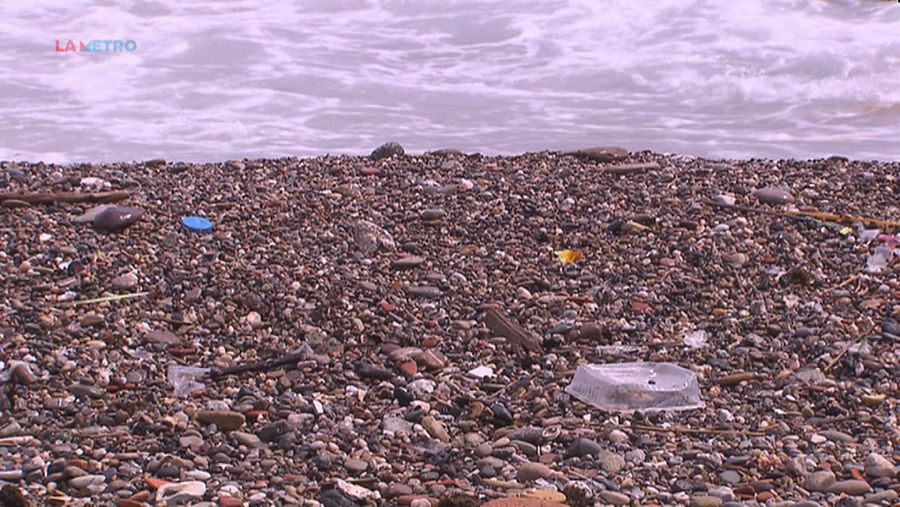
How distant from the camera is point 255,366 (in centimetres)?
326

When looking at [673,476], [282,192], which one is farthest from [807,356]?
[282,192]

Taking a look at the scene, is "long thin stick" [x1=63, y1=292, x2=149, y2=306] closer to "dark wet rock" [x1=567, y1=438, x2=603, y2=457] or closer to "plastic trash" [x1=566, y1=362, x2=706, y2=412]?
"plastic trash" [x1=566, y1=362, x2=706, y2=412]

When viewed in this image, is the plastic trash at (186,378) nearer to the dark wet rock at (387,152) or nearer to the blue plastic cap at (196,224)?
the blue plastic cap at (196,224)

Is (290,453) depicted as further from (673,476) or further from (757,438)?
(757,438)

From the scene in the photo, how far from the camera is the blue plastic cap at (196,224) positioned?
4305 mm

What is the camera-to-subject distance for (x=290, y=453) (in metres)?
2.73

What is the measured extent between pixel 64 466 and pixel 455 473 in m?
0.89

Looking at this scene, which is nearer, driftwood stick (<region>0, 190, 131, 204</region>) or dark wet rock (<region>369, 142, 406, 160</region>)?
driftwood stick (<region>0, 190, 131, 204</region>)

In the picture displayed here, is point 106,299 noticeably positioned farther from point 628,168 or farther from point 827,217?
point 827,217

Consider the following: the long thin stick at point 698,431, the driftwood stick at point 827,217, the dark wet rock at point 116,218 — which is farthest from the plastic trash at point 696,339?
the dark wet rock at point 116,218

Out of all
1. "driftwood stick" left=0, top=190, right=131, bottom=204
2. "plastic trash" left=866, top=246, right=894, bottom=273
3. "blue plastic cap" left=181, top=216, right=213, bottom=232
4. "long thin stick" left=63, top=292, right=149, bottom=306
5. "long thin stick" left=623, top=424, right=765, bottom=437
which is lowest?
"long thin stick" left=623, top=424, right=765, bottom=437

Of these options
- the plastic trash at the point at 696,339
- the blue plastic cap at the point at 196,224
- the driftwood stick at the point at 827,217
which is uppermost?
the driftwood stick at the point at 827,217

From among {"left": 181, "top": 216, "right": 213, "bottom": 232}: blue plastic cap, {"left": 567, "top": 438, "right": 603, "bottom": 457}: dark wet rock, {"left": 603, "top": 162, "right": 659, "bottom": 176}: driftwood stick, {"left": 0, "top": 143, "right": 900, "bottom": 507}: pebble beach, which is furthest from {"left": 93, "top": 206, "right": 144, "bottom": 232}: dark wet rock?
{"left": 567, "top": 438, "right": 603, "bottom": 457}: dark wet rock

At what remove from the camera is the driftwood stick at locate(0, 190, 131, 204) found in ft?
14.7
